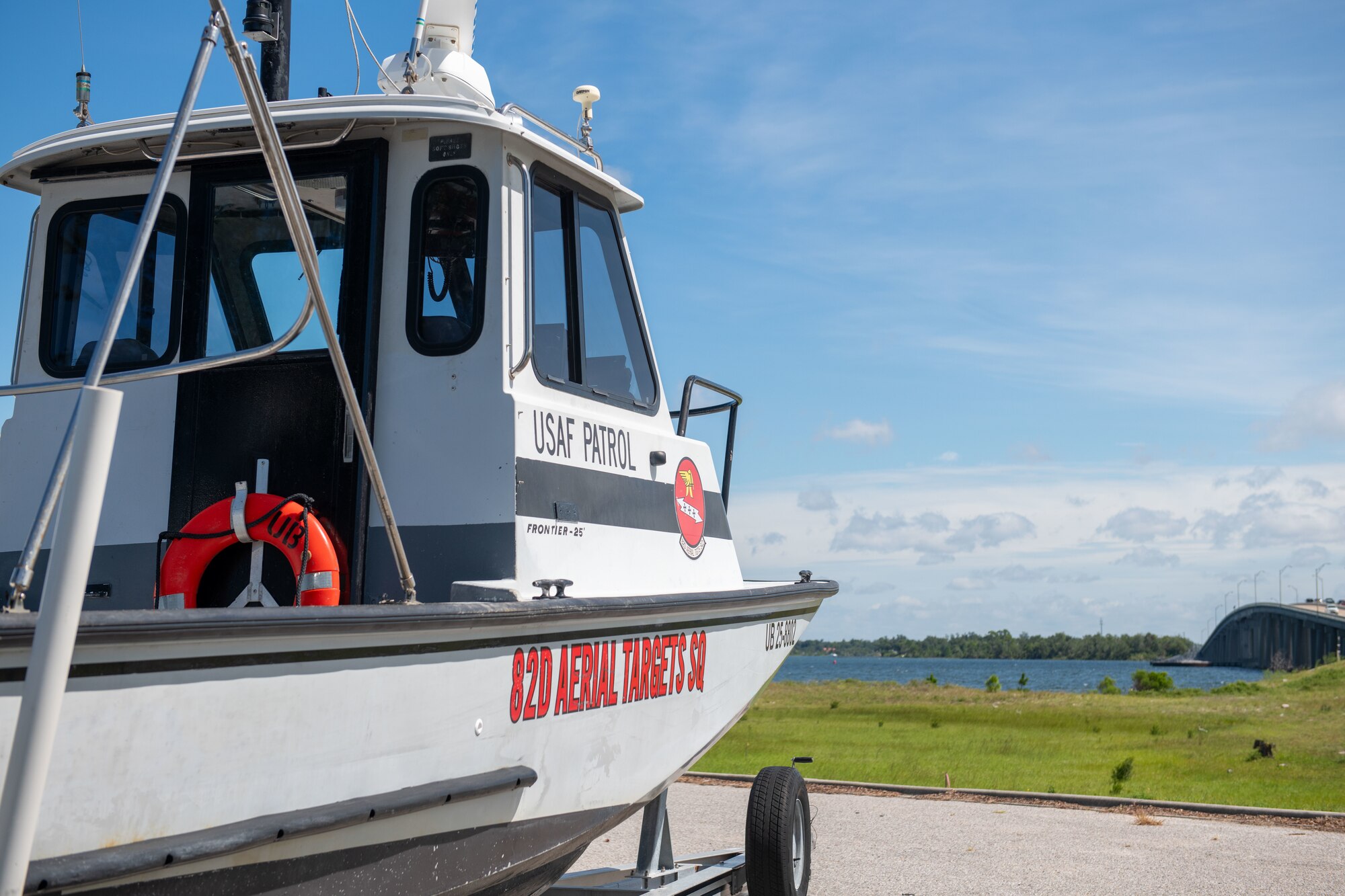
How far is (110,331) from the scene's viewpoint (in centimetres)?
223

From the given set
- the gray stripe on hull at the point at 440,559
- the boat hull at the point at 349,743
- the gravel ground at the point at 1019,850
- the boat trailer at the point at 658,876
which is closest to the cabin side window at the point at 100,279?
the gray stripe on hull at the point at 440,559

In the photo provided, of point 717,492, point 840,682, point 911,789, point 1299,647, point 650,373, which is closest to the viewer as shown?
point 650,373

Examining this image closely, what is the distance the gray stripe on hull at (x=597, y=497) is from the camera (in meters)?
4.18

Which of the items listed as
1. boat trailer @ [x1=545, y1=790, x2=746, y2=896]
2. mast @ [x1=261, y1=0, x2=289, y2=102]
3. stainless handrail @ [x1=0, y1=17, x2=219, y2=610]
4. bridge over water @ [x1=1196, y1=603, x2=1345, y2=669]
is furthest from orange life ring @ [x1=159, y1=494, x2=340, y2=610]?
bridge over water @ [x1=1196, y1=603, x2=1345, y2=669]

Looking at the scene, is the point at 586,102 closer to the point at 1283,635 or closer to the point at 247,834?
the point at 247,834

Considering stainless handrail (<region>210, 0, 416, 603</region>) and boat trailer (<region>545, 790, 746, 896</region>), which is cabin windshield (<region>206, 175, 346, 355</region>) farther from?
boat trailer (<region>545, 790, 746, 896</region>)

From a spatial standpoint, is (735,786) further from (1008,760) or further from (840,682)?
(840,682)

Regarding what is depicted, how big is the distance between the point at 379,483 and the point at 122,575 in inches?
69.2

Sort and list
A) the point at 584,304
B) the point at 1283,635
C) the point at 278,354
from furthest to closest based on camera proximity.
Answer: the point at 1283,635
the point at 584,304
the point at 278,354

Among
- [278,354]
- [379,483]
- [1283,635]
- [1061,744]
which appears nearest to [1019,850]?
[278,354]

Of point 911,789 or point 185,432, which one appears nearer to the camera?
point 185,432

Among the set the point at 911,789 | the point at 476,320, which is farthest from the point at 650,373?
the point at 911,789

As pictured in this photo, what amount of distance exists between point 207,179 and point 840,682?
33.8 m

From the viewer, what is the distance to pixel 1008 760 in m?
14.7
